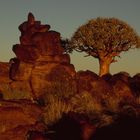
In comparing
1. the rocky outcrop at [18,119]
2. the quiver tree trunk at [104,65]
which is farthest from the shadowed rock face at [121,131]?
the quiver tree trunk at [104,65]

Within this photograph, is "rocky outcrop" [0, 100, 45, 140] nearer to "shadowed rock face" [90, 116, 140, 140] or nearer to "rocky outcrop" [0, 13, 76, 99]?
"shadowed rock face" [90, 116, 140, 140]

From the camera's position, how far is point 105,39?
4891 cm

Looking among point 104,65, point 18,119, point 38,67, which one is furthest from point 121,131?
point 104,65

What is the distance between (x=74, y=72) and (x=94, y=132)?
15.3 metres

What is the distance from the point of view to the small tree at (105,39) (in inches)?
1925

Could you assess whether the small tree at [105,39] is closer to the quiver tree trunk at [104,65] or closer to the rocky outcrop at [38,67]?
the quiver tree trunk at [104,65]

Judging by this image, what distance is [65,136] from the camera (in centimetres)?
2022

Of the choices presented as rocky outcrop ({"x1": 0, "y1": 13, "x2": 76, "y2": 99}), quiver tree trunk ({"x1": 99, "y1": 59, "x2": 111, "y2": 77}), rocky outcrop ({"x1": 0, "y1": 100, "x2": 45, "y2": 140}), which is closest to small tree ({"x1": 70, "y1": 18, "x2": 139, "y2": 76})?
quiver tree trunk ({"x1": 99, "y1": 59, "x2": 111, "y2": 77})

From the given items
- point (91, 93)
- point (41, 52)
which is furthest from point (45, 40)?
point (91, 93)

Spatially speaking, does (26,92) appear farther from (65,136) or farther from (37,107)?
(65,136)

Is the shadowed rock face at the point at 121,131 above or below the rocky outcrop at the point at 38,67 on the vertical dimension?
below

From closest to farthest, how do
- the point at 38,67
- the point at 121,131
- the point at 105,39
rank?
1. the point at 121,131
2. the point at 38,67
3. the point at 105,39

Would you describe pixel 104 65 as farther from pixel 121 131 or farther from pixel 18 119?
pixel 121 131

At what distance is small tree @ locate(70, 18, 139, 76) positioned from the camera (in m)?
48.9
